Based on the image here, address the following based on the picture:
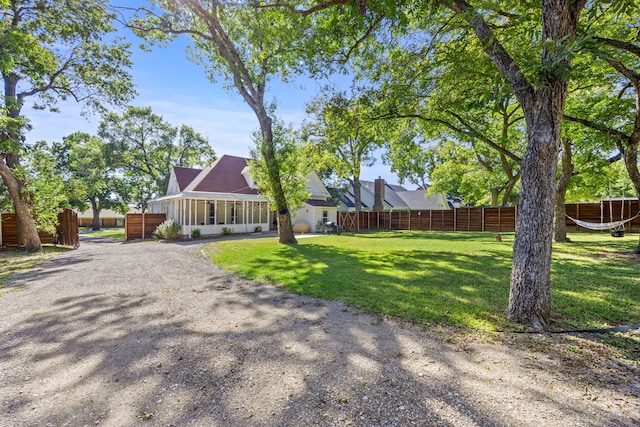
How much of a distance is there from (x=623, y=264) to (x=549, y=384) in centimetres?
808

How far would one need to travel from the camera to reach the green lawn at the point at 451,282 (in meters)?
4.14

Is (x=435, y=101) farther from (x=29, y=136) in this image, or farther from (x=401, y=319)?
(x=29, y=136)

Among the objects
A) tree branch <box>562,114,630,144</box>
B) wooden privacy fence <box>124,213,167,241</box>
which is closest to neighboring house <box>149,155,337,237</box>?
wooden privacy fence <box>124,213,167,241</box>

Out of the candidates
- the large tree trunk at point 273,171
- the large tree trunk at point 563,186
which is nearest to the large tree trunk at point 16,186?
the large tree trunk at point 273,171

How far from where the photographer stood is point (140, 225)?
18484mm

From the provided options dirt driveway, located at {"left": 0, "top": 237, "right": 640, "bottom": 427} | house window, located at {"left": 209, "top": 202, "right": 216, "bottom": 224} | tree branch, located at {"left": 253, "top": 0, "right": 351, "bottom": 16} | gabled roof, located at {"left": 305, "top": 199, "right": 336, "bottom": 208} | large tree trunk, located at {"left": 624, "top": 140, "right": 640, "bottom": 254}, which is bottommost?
dirt driveway, located at {"left": 0, "top": 237, "right": 640, "bottom": 427}

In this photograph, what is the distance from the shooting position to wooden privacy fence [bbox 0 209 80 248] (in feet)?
43.6

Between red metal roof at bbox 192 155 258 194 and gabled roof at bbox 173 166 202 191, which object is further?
gabled roof at bbox 173 166 202 191

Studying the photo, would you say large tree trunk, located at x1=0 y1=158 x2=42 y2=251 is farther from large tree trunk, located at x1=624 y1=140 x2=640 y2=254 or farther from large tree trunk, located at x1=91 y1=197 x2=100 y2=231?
large tree trunk, located at x1=91 y1=197 x2=100 y2=231

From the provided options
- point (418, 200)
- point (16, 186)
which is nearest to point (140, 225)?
point (16, 186)

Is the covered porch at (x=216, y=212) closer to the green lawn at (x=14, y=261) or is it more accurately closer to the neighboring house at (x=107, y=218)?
the green lawn at (x=14, y=261)

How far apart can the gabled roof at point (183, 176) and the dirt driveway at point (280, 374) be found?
17.6 meters

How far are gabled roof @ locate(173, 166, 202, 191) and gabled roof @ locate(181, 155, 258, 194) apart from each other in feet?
0.54

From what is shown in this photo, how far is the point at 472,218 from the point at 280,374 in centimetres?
2298
